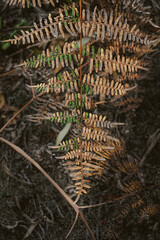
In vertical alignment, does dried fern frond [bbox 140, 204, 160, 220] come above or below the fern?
below

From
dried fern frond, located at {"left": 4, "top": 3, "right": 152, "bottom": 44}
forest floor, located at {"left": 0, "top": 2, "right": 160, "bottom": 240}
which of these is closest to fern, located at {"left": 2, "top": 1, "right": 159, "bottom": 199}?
dried fern frond, located at {"left": 4, "top": 3, "right": 152, "bottom": 44}

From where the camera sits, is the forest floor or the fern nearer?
the fern

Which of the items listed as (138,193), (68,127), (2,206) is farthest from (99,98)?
(2,206)

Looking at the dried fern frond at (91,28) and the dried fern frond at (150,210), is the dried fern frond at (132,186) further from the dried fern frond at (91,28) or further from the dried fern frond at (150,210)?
the dried fern frond at (91,28)

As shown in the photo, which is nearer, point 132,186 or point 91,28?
point 91,28

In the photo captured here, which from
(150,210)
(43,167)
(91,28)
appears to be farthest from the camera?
(43,167)

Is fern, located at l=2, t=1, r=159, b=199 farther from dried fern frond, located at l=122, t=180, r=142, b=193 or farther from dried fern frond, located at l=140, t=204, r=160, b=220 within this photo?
dried fern frond, located at l=140, t=204, r=160, b=220

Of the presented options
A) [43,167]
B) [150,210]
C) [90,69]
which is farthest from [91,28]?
[150,210]

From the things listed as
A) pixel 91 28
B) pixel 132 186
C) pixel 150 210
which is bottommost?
pixel 150 210

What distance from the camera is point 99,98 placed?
2.04 m

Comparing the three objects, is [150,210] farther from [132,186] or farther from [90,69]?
[90,69]

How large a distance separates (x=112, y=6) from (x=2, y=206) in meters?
1.95

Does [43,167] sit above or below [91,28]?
below

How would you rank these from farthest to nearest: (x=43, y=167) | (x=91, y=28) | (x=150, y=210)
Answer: (x=43, y=167) < (x=150, y=210) < (x=91, y=28)
